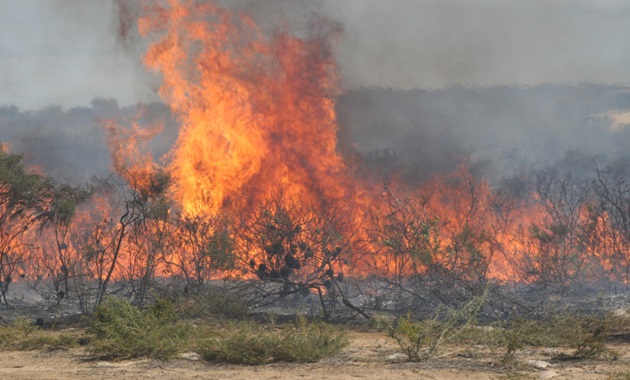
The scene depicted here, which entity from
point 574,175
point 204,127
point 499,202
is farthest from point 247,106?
point 574,175

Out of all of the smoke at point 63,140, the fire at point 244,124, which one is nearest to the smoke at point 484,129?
the fire at point 244,124

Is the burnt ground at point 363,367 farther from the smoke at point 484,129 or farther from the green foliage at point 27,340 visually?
the smoke at point 484,129

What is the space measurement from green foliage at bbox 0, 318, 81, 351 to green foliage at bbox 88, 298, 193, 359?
79cm

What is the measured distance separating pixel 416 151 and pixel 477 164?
264 cm

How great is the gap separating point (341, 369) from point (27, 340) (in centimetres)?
732

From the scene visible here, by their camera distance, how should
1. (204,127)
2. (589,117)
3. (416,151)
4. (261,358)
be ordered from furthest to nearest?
1. (589,117)
2. (416,151)
3. (204,127)
4. (261,358)

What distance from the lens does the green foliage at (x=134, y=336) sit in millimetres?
13633

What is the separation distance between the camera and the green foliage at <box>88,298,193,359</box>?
44.7 ft

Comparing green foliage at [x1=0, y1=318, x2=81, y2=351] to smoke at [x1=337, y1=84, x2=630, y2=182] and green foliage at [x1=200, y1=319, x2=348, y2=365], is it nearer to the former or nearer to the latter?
green foliage at [x1=200, y1=319, x2=348, y2=365]

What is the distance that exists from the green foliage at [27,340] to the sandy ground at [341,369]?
Result: 1390mm

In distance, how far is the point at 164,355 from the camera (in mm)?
13547

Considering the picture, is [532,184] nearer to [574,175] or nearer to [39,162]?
[574,175]

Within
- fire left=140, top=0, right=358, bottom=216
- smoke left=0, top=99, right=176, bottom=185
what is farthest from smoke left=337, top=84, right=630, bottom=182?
smoke left=0, top=99, right=176, bottom=185

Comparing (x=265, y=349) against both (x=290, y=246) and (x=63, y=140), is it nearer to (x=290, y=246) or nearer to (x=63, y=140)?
(x=290, y=246)
